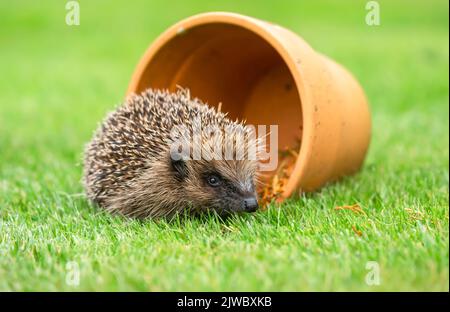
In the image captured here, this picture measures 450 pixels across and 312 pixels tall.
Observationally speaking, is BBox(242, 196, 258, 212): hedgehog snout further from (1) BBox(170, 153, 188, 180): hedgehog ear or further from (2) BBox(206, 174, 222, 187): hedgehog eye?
(1) BBox(170, 153, 188, 180): hedgehog ear

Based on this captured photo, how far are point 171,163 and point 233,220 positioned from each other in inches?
31.8

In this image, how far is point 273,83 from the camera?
695 centimetres

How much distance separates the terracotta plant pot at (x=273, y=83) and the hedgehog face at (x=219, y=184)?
62 cm

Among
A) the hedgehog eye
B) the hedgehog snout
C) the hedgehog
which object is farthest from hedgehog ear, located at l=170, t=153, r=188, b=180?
the hedgehog snout

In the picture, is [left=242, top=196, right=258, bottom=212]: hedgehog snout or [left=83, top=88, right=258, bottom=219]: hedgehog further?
[left=83, top=88, right=258, bottom=219]: hedgehog

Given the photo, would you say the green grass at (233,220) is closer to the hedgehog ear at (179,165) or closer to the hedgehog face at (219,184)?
the hedgehog face at (219,184)

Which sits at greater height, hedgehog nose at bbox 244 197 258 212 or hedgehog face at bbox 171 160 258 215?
hedgehog face at bbox 171 160 258 215

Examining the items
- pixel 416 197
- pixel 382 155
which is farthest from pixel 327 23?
pixel 416 197

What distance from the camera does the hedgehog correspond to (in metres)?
4.80

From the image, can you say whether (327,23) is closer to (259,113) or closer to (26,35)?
(26,35)

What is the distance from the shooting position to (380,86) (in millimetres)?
12664

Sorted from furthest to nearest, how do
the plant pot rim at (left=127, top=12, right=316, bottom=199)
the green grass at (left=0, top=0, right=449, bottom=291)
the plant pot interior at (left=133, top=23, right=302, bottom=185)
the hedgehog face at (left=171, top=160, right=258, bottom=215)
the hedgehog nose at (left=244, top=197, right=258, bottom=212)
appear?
the plant pot interior at (left=133, top=23, right=302, bottom=185), the plant pot rim at (left=127, top=12, right=316, bottom=199), the hedgehog face at (left=171, top=160, right=258, bottom=215), the hedgehog nose at (left=244, top=197, right=258, bottom=212), the green grass at (left=0, top=0, right=449, bottom=291)

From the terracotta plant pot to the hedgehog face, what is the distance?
24.3 inches

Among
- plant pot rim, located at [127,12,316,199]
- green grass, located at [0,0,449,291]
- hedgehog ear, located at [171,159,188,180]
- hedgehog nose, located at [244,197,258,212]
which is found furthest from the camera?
plant pot rim, located at [127,12,316,199]
